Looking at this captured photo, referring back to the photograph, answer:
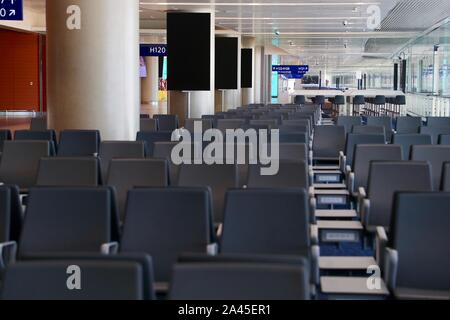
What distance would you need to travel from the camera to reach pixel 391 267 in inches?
173

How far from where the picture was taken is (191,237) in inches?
182

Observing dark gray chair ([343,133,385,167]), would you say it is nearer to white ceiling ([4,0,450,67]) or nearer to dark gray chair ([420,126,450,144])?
dark gray chair ([420,126,450,144])

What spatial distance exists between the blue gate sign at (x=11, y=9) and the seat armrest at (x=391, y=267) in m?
12.0

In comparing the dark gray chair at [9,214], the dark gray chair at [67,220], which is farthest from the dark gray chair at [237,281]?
the dark gray chair at [9,214]

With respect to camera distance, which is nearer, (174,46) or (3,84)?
(174,46)

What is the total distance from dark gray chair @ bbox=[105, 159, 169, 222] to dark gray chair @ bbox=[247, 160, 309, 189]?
75cm

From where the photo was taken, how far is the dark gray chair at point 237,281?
8.87 feet

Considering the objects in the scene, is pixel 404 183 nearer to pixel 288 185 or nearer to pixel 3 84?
pixel 288 185

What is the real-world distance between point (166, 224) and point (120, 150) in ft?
11.4

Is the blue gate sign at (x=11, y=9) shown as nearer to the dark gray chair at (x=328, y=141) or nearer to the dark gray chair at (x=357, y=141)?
the dark gray chair at (x=328, y=141)

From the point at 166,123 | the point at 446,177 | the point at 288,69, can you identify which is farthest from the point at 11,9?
the point at 288,69

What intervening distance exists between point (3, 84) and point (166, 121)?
21.0m

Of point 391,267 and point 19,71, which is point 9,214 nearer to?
point 391,267
